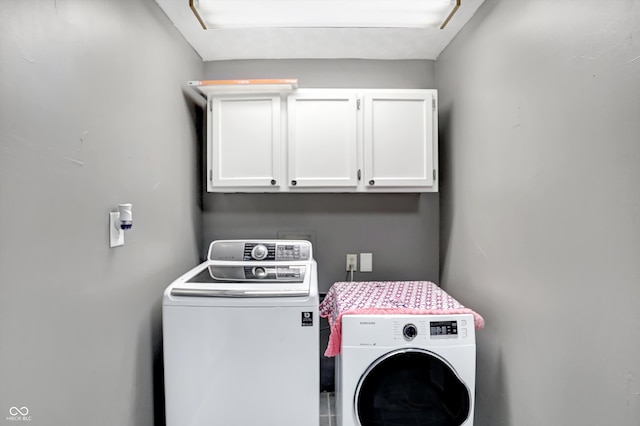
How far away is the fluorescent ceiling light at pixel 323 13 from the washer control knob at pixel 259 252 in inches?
48.2

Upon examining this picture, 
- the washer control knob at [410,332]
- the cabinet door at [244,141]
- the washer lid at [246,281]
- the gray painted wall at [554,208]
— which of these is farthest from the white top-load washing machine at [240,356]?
the gray painted wall at [554,208]

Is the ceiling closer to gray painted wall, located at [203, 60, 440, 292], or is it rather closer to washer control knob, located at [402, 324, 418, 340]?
gray painted wall, located at [203, 60, 440, 292]

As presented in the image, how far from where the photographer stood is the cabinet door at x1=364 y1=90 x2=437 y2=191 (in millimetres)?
1704

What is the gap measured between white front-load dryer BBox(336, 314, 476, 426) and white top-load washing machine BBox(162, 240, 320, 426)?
17 centimetres

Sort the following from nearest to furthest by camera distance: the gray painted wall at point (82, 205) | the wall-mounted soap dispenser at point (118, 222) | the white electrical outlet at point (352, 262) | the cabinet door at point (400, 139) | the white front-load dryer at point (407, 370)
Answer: the gray painted wall at point (82, 205) → the wall-mounted soap dispenser at point (118, 222) → the white front-load dryer at point (407, 370) → the cabinet door at point (400, 139) → the white electrical outlet at point (352, 262)

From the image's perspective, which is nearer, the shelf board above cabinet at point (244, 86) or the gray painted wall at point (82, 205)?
the gray painted wall at point (82, 205)

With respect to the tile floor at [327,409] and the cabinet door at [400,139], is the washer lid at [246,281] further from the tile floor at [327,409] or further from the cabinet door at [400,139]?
the tile floor at [327,409]

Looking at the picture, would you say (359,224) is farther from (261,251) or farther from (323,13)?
Answer: (323,13)

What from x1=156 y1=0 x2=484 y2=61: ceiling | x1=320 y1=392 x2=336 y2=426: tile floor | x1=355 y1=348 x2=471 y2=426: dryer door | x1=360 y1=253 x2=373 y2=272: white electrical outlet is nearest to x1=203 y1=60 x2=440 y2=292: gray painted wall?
x1=360 y1=253 x2=373 y2=272: white electrical outlet

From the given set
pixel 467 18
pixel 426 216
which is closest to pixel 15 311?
pixel 426 216

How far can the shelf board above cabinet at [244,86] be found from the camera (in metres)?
1.61

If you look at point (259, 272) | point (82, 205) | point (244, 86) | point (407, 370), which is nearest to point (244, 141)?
point (244, 86)

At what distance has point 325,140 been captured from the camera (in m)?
1.72

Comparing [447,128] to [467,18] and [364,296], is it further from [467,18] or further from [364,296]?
[364,296]
